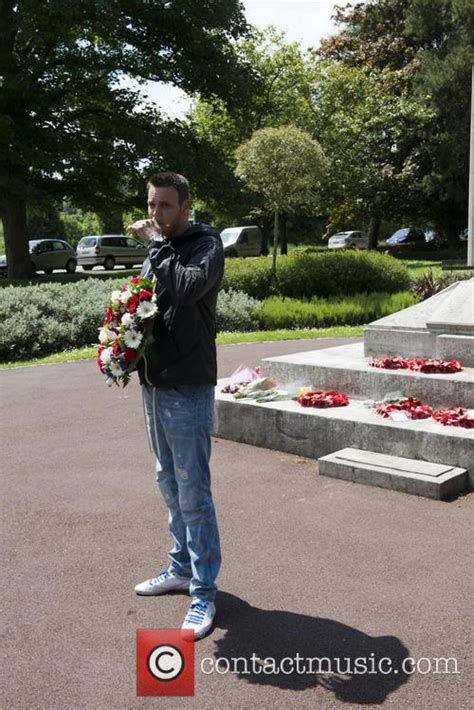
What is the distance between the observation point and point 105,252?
38.5 meters

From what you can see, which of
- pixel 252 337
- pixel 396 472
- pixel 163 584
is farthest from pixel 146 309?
pixel 252 337

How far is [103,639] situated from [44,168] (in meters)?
21.7

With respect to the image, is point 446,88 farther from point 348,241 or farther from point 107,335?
point 107,335

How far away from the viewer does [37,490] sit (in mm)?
5508

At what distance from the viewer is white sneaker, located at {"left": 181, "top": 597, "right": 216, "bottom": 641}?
3.34 m

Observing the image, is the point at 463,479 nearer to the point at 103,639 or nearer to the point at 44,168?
the point at 103,639

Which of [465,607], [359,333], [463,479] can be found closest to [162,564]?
[465,607]

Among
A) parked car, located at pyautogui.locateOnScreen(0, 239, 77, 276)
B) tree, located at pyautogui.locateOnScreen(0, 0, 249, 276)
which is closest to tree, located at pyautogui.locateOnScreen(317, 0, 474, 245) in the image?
tree, located at pyautogui.locateOnScreen(0, 0, 249, 276)

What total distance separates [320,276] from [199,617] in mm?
14757

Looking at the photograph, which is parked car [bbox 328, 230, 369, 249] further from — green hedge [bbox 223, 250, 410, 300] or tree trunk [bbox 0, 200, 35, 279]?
green hedge [bbox 223, 250, 410, 300]

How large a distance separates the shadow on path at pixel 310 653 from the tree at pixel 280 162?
1711 cm

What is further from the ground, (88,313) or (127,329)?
(127,329)

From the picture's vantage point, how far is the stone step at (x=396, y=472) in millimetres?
5066

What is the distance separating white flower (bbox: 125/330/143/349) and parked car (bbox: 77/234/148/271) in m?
35.4
